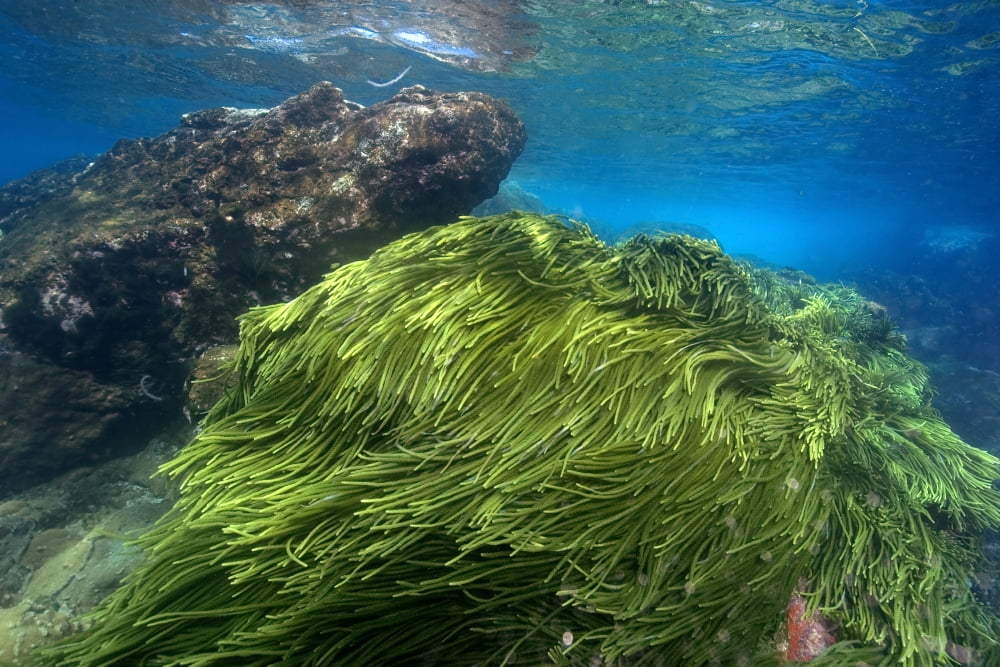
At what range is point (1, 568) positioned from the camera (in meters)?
3.82

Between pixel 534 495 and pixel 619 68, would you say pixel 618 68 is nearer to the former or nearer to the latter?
pixel 619 68

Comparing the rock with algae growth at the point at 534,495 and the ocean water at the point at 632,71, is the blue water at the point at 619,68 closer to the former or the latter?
the ocean water at the point at 632,71

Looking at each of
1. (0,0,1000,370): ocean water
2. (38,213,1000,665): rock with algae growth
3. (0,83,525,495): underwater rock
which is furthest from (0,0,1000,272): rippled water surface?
(38,213,1000,665): rock with algae growth

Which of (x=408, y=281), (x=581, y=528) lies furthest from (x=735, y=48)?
(x=581, y=528)

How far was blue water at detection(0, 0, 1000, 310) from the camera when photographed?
46.2 feet

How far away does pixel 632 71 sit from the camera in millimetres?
18359

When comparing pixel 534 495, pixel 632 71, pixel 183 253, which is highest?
pixel 632 71

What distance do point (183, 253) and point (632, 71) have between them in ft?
61.0

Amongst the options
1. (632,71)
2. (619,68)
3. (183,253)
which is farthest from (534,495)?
(632,71)

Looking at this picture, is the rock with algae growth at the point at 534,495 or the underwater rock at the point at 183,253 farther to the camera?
the underwater rock at the point at 183,253

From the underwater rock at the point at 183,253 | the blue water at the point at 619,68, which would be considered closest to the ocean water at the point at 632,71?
the blue water at the point at 619,68

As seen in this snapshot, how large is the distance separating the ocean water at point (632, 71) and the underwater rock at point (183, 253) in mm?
11140

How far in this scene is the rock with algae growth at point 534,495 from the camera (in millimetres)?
2076

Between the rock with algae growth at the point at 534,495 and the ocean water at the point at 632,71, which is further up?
the ocean water at the point at 632,71
